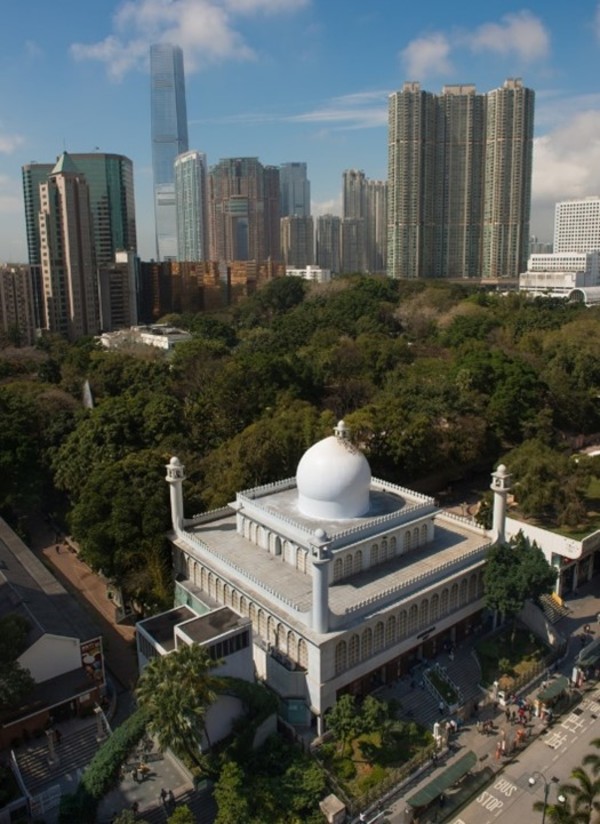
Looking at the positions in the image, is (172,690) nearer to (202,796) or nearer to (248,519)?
(202,796)

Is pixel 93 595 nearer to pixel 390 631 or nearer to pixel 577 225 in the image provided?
pixel 390 631

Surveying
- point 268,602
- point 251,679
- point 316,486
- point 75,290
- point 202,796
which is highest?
point 75,290

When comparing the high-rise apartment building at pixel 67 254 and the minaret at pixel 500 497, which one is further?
the high-rise apartment building at pixel 67 254

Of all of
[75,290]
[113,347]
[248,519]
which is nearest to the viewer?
[248,519]

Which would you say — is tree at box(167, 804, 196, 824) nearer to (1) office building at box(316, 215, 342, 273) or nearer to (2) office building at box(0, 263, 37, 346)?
(2) office building at box(0, 263, 37, 346)

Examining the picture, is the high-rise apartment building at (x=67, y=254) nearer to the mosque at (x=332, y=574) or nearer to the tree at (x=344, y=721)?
the mosque at (x=332, y=574)

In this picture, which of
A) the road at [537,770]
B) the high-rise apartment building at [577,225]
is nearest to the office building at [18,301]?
the road at [537,770]

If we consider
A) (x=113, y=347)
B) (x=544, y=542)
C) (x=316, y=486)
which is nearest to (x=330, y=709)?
(x=316, y=486)
